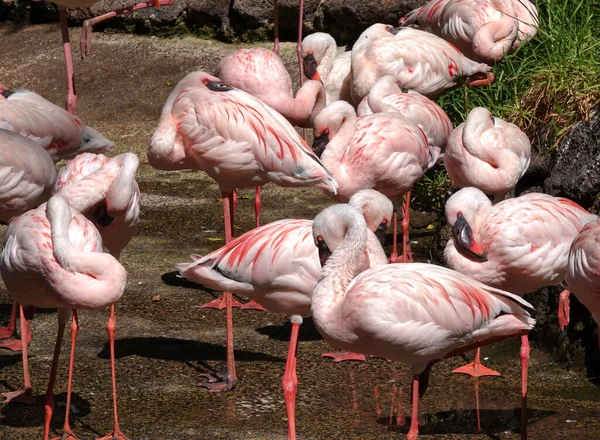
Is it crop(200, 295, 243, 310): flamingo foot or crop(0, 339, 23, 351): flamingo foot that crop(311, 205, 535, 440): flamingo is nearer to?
crop(200, 295, 243, 310): flamingo foot

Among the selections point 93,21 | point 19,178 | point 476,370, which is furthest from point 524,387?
point 93,21

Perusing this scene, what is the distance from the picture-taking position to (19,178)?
16.4 feet

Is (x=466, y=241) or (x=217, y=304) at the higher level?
(x=466, y=241)

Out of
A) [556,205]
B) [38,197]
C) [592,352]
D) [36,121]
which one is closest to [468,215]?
[556,205]

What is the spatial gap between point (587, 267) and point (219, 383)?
1741 millimetres

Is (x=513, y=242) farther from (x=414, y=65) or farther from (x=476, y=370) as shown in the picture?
(x=414, y=65)

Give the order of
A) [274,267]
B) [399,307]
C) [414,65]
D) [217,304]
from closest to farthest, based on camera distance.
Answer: [399,307] → [274,267] → [217,304] → [414,65]

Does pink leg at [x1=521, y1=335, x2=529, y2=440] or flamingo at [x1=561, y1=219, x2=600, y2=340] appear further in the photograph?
pink leg at [x1=521, y1=335, x2=529, y2=440]

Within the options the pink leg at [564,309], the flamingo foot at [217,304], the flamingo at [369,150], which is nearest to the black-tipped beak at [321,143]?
the flamingo at [369,150]

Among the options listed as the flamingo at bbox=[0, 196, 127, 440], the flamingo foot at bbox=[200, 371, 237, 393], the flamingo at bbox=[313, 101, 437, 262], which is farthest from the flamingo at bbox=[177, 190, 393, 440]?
the flamingo at bbox=[313, 101, 437, 262]

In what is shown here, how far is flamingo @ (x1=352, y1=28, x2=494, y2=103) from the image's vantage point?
705 centimetres

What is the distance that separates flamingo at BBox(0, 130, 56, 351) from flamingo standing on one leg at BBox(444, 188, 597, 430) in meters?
2.02

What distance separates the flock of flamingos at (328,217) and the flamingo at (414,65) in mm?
14

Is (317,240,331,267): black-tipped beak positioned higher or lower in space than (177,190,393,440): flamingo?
higher
